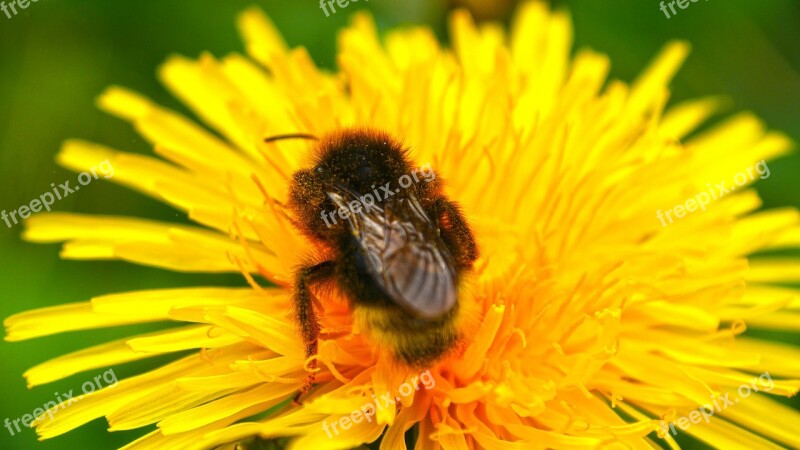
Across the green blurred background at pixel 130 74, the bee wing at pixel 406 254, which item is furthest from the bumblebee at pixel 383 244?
the green blurred background at pixel 130 74

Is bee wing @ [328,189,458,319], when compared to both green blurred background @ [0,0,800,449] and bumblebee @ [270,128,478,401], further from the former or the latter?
green blurred background @ [0,0,800,449]

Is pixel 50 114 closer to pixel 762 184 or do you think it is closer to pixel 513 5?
pixel 513 5

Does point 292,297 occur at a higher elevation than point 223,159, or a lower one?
lower

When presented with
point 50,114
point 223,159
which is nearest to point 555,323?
point 223,159

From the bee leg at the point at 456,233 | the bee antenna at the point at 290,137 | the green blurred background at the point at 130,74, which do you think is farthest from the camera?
the green blurred background at the point at 130,74

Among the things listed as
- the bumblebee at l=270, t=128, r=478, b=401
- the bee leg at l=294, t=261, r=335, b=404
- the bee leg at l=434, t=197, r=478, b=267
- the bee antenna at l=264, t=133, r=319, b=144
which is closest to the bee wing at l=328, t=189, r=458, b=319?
the bumblebee at l=270, t=128, r=478, b=401

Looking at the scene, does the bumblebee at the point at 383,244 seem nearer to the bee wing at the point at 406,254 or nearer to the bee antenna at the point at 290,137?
the bee wing at the point at 406,254
